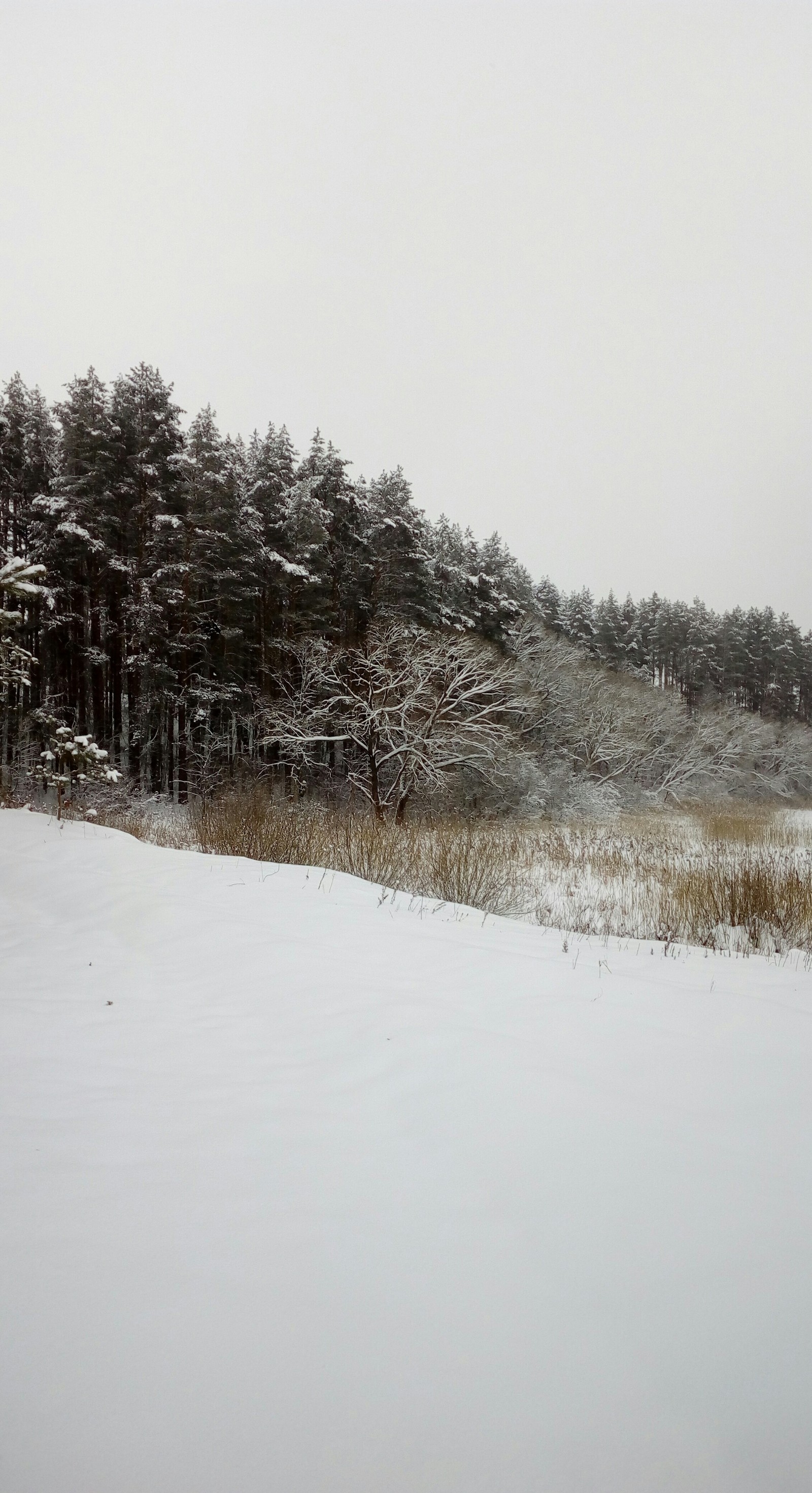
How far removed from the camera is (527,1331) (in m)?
1.38

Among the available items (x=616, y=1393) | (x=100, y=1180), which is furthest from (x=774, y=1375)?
Result: (x=100, y=1180)

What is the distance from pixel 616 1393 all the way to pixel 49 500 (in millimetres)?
23416

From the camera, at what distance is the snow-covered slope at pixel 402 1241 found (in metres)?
1.17

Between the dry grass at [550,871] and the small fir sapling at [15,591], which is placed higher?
the small fir sapling at [15,591]

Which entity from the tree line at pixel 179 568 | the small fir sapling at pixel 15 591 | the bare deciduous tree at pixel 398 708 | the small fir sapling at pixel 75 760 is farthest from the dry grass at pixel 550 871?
the tree line at pixel 179 568

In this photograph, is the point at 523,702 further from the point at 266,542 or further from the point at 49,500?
the point at 49,500

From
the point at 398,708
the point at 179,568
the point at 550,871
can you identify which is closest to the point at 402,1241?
the point at 550,871

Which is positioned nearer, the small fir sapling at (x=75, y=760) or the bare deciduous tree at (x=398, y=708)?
the small fir sapling at (x=75, y=760)

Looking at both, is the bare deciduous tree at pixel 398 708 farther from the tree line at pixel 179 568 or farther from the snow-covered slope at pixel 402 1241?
the snow-covered slope at pixel 402 1241

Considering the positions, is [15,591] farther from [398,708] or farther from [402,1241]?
[398,708]

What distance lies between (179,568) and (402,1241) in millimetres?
20144

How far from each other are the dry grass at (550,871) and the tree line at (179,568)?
339 inches

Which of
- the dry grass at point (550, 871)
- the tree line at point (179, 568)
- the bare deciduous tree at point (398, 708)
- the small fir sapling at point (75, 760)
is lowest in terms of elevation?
the dry grass at point (550, 871)

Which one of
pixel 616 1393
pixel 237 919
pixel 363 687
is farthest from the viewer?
pixel 363 687
